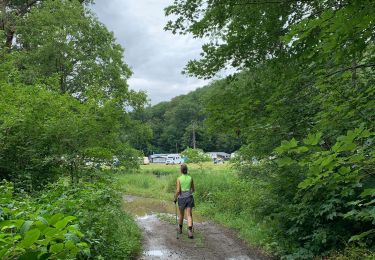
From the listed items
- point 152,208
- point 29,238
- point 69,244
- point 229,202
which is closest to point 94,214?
point 69,244

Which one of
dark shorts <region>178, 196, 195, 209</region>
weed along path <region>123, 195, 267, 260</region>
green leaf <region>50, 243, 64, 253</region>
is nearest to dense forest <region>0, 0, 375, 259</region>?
green leaf <region>50, 243, 64, 253</region>

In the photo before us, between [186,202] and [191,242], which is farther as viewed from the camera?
[186,202]

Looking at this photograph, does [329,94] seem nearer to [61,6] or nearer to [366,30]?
[366,30]

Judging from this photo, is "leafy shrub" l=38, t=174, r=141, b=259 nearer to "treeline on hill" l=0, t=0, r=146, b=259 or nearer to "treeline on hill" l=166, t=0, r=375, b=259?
"treeline on hill" l=0, t=0, r=146, b=259

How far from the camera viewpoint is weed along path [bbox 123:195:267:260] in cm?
844

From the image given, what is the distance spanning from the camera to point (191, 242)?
9.69m

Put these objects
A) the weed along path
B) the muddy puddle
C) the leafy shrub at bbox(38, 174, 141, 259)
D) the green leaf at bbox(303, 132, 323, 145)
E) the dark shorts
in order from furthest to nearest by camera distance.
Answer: the muddy puddle → the dark shorts → the weed along path → the leafy shrub at bbox(38, 174, 141, 259) → the green leaf at bbox(303, 132, 323, 145)

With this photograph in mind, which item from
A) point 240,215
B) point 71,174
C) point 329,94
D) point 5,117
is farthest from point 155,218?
point 329,94

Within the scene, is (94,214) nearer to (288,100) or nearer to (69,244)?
(288,100)

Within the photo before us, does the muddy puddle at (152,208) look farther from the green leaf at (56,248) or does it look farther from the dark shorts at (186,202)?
the green leaf at (56,248)

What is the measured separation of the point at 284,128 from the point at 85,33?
2033 centimetres

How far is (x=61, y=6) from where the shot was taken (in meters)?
22.3

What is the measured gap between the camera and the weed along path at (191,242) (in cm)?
844

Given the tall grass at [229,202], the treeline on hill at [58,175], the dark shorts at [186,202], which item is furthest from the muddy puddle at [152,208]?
the treeline on hill at [58,175]
